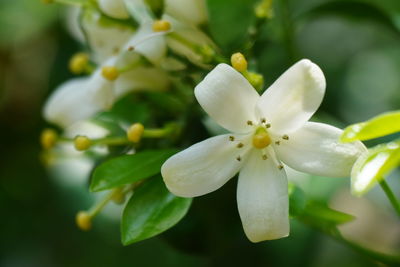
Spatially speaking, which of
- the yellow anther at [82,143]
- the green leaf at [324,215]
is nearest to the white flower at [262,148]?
the green leaf at [324,215]

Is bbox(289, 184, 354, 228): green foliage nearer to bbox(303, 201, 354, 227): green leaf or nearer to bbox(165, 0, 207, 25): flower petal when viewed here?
bbox(303, 201, 354, 227): green leaf

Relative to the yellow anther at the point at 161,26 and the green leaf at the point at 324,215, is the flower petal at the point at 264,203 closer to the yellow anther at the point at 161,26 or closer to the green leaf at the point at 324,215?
the green leaf at the point at 324,215

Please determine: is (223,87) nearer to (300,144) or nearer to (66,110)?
(300,144)

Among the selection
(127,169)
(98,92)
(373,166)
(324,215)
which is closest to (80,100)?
(98,92)

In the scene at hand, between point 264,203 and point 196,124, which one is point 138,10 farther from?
point 264,203

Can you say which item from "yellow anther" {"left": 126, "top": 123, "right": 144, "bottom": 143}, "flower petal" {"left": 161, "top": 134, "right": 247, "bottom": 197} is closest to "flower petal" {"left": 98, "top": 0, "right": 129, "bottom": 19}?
"yellow anther" {"left": 126, "top": 123, "right": 144, "bottom": 143}

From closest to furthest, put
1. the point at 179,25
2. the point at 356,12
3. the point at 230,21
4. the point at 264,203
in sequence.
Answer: the point at 264,203 < the point at 179,25 < the point at 230,21 < the point at 356,12
